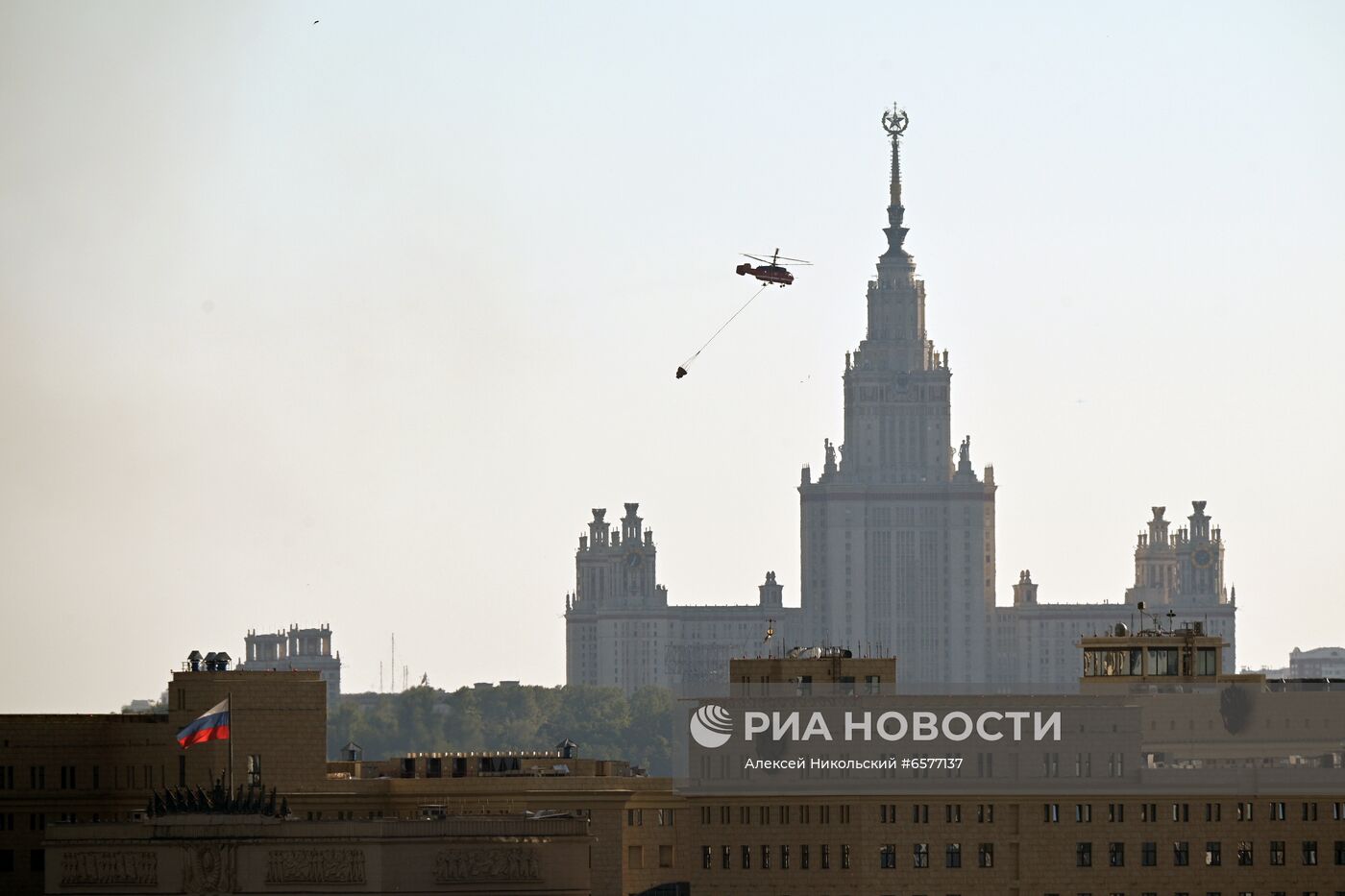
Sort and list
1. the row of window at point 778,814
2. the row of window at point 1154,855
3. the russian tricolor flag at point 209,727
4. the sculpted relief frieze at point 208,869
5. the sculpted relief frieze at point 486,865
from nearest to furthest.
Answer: the sculpted relief frieze at point 486,865, the sculpted relief frieze at point 208,869, the row of window at point 1154,855, the russian tricolor flag at point 209,727, the row of window at point 778,814

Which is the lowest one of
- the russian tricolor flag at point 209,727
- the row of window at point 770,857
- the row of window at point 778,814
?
the row of window at point 770,857

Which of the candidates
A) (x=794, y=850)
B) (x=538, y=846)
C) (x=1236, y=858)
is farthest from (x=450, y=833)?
(x=1236, y=858)

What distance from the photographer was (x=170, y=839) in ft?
568

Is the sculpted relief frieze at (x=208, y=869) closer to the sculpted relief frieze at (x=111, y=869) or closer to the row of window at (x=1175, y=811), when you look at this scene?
the sculpted relief frieze at (x=111, y=869)

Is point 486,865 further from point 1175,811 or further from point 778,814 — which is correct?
point 1175,811

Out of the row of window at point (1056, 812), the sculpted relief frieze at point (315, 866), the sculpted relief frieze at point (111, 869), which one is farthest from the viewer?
the row of window at point (1056, 812)

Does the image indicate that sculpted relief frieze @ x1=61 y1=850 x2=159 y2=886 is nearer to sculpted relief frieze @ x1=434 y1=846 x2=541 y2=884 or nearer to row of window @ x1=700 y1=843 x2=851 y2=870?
sculpted relief frieze @ x1=434 y1=846 x2=541 y2=884

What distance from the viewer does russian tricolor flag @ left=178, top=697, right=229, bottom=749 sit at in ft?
614

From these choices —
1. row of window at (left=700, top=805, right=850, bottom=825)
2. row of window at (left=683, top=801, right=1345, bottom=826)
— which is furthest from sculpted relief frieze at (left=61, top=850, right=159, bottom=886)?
row of window at (left=683, top=801, right=1345, bottom=826)

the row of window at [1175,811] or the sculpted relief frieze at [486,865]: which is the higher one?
the row of window at [1175,811]

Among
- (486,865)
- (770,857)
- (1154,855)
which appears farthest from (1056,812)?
(486,865)

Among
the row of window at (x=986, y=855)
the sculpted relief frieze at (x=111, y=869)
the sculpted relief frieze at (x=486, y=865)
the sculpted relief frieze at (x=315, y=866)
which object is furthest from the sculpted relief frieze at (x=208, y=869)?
the row of window at (x=986, y=855)

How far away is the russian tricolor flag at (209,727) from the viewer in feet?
614

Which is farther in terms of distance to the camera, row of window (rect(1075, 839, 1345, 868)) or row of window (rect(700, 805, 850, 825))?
row of window (rect(700, 805, 850, 825))
